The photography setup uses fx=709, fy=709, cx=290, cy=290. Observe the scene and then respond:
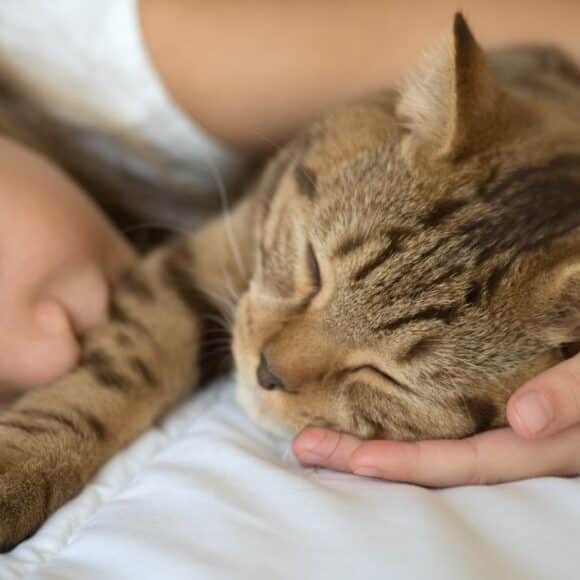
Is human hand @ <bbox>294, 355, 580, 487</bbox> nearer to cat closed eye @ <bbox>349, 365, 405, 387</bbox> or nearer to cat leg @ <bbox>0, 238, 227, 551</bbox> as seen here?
A: cat closed eye @ <bbox>349, 365, 405, 387</bbox>

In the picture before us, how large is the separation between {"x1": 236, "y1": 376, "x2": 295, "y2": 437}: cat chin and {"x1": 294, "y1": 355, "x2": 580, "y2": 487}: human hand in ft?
0.25

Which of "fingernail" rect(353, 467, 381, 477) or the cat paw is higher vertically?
"fingernail" rect(353, 467, 381, 477)

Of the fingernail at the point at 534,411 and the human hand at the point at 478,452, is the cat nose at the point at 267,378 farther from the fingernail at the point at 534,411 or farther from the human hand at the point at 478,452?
the fingernail at the point at 534,411

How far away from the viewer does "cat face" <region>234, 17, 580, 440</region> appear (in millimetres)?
810

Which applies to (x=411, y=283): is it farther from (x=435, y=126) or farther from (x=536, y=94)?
(x=536, y=94)

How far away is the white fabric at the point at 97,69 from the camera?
1267mm

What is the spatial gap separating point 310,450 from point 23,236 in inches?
20.2

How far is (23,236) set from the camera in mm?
1010

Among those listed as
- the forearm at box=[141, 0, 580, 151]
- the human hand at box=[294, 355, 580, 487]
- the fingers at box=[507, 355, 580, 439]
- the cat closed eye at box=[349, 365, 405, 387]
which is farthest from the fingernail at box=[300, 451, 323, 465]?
the forearm at box=[141, 0, 580, 151]

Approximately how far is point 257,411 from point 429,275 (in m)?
0.30

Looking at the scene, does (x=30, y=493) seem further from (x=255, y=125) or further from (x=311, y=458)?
(x=255, y=125)

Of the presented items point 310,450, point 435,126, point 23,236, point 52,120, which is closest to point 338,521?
point 310,450

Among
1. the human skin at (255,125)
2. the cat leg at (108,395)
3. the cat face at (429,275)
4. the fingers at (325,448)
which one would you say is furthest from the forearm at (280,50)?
the fingers at (325,448)

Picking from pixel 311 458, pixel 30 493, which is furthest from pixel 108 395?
pixel 311 458
